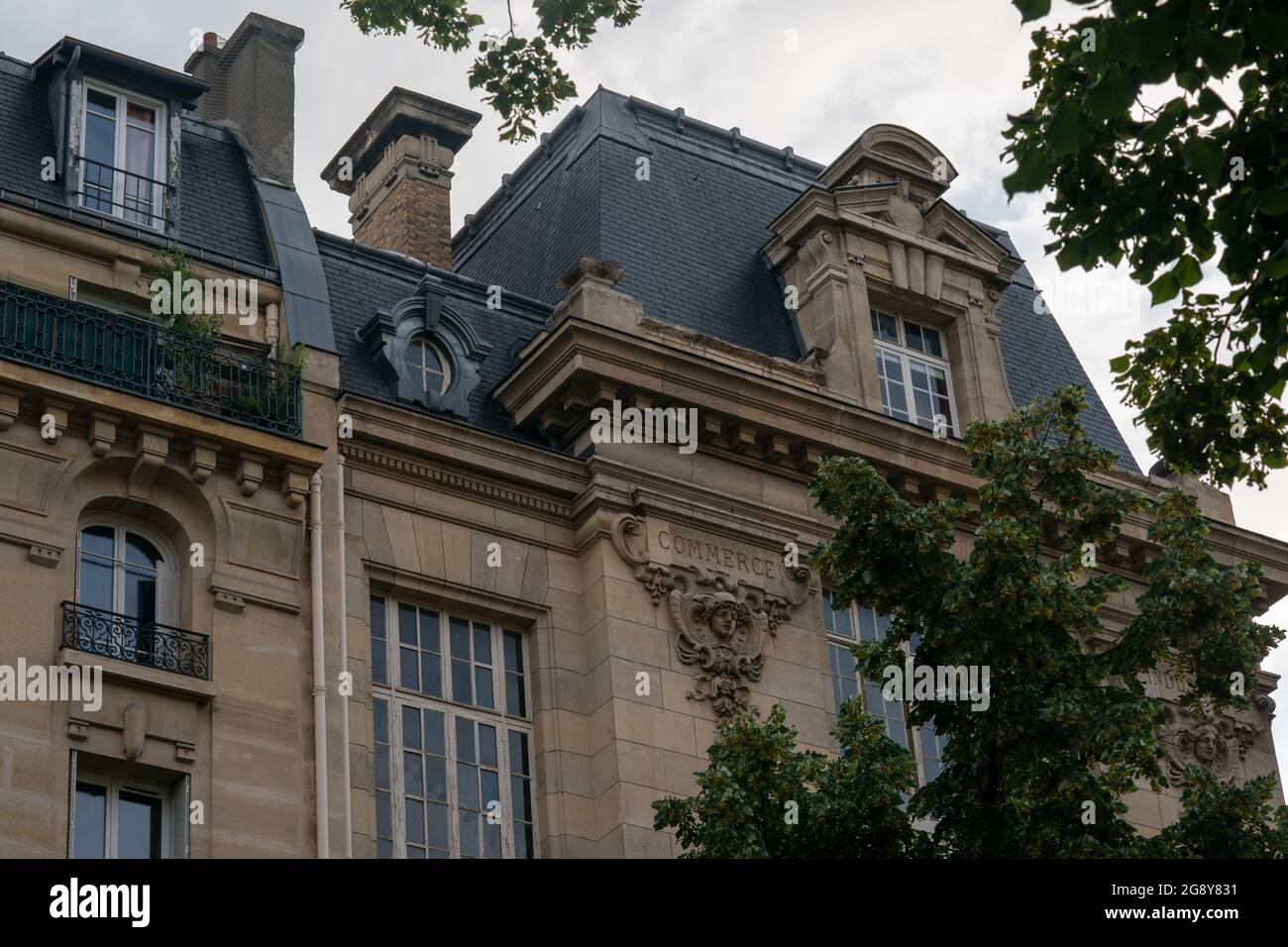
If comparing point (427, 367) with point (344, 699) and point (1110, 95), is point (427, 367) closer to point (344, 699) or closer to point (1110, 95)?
point (344, 699)

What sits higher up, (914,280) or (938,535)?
(914,280)

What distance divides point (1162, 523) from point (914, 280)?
28.8ft

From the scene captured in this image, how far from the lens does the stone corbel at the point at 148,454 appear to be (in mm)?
21922

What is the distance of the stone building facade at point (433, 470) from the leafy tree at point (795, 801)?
3536 millimetres

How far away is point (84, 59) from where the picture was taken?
2480cm

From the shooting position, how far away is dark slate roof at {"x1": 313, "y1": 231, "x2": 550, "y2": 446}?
2484 cm

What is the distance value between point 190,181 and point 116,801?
7210 millimetres

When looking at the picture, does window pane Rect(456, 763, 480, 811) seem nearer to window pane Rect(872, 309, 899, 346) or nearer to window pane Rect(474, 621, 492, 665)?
window pane Rect(474, 621, 492, 665)

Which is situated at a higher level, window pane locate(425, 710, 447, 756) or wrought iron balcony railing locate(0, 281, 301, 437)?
wrought iron balcony railing locate(0, 281, 301, 437)

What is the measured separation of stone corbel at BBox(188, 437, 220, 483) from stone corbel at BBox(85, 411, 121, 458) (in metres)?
0.72

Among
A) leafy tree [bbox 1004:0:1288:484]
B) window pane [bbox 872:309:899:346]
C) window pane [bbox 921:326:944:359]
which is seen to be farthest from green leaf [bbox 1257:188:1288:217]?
window pane [bbox 921:326:944:359]
